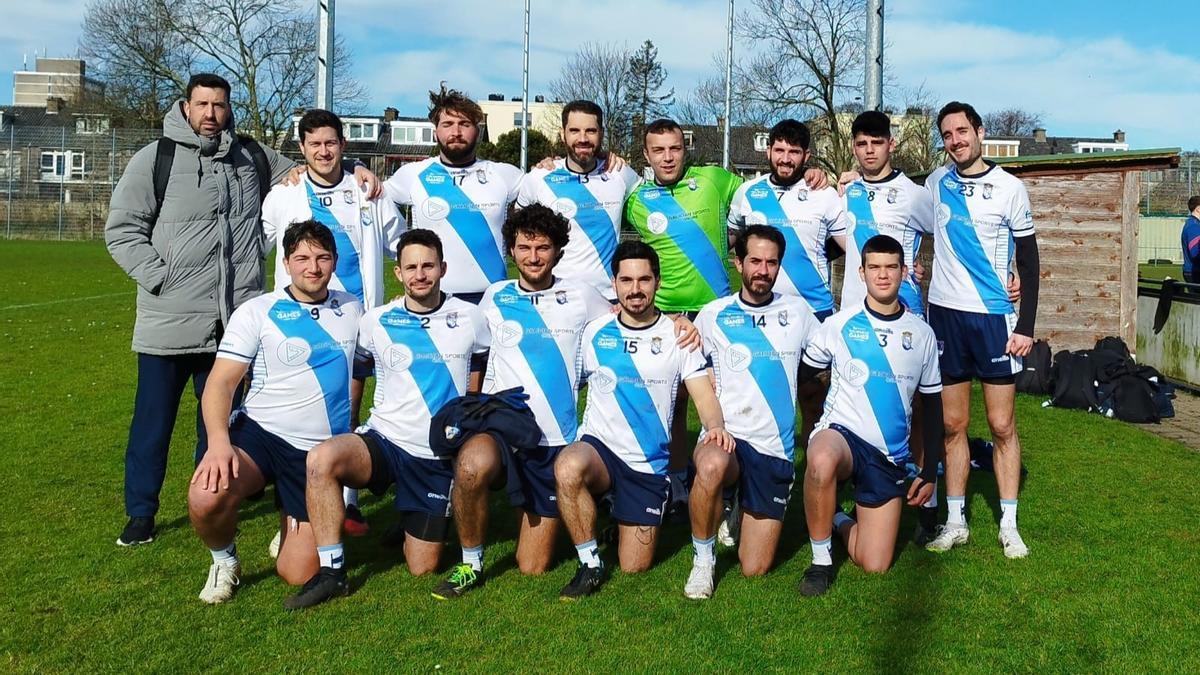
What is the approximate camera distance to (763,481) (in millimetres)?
4879

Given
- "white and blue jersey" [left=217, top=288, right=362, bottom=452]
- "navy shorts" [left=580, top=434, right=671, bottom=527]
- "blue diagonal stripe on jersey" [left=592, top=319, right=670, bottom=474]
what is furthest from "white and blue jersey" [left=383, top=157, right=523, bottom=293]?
"navy shorts" [left=580, top=434, right=671, bottom=527]

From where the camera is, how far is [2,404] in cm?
885

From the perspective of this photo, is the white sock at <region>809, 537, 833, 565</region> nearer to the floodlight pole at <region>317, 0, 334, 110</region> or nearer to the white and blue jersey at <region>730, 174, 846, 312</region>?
the white and blue jersey at <region>730, 174, 846, 312</region>

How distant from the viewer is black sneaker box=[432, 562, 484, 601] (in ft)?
14.8

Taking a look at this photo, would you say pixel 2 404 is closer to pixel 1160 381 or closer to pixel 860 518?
pixel 860 518

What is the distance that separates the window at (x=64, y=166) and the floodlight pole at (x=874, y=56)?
3983 cm

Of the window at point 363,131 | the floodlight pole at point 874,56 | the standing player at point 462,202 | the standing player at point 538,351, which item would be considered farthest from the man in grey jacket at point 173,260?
the window at point 363,131

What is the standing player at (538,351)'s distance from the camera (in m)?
4.85

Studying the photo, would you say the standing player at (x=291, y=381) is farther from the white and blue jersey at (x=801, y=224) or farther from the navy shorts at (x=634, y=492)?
the white and blue jersey at (x=801, y=224)

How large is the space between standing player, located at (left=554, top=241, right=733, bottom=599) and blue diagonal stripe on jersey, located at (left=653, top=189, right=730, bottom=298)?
1055 mm

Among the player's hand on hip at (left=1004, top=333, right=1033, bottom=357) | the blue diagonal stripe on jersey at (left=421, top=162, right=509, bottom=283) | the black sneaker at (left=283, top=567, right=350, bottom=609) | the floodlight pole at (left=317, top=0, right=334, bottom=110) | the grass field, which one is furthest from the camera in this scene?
the floodlight pole at (left=317, top=0, right=334, bottom=110)

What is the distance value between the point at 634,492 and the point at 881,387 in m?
1.30

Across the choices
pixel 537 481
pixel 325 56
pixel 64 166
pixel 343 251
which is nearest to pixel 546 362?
pixel 537 481

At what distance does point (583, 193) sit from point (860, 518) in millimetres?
2349
